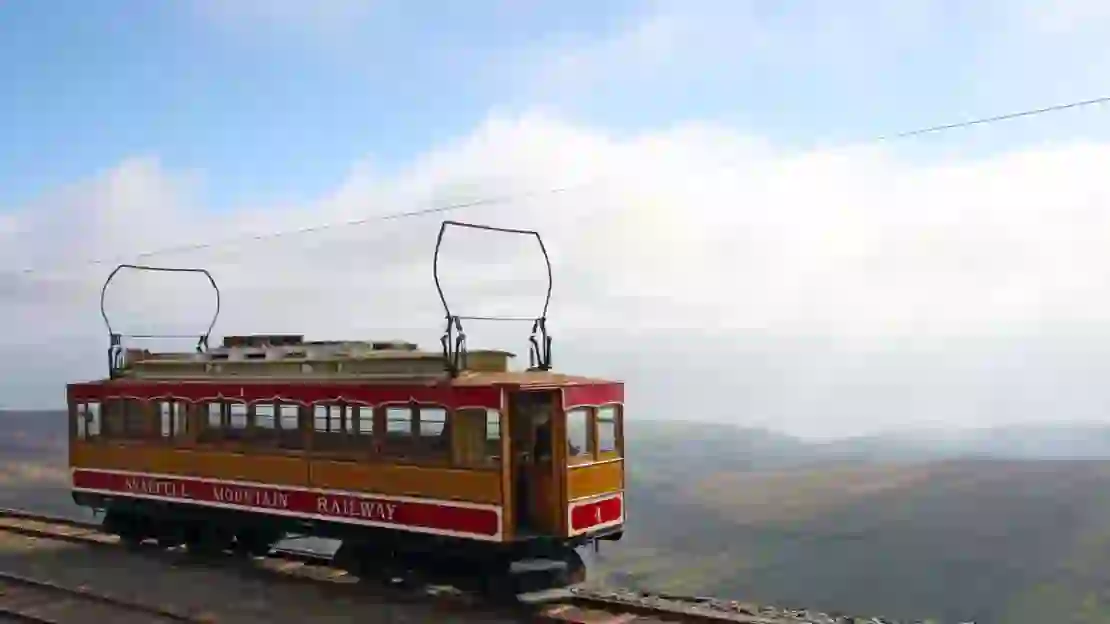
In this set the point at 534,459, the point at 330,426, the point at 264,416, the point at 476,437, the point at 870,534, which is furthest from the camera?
the point at 870,534

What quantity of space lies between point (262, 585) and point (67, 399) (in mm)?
7082

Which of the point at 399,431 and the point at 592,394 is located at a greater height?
the point at 592,394

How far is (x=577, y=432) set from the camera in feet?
40.9

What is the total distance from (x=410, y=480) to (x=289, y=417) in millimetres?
2832

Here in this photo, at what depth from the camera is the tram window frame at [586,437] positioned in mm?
12148

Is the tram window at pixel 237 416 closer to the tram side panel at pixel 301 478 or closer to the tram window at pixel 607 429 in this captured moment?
the tram side panel at pixel 301 478

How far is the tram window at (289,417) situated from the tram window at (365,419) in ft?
4.27

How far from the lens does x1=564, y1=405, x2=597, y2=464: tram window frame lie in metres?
12.1

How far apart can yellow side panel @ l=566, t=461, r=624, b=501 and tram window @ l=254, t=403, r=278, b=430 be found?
5.30 m

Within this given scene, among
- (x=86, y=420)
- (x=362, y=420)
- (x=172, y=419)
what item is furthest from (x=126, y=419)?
(x=362, y=420)

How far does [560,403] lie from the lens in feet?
39.7

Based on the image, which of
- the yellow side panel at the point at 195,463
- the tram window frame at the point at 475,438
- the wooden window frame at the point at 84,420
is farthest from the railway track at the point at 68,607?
the wooden window frame at the point at 84,420

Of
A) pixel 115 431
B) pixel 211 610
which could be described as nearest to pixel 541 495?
pixel 211 610

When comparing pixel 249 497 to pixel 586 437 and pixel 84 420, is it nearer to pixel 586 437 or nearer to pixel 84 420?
pixel 84 420
